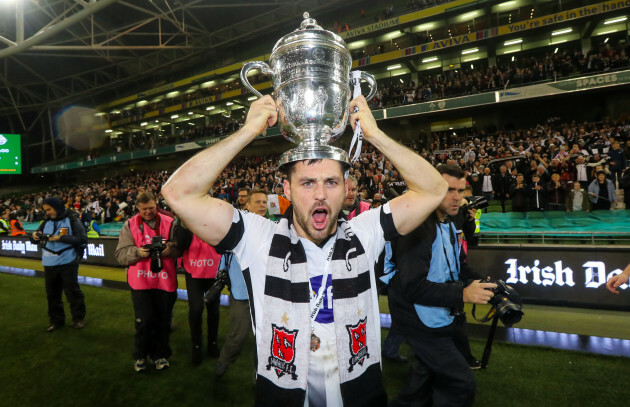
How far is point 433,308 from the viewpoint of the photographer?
2.36 meters

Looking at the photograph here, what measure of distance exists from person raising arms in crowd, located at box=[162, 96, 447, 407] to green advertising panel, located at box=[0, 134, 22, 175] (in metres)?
30.7

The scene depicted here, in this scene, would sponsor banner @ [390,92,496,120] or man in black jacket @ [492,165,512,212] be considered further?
sponsor banner @ [390,92,496,120]

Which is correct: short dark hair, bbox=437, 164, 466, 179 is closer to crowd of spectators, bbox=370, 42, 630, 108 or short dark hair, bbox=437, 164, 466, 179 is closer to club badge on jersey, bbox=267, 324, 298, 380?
club badge on jersey, bbox=267, 324, 298, 380

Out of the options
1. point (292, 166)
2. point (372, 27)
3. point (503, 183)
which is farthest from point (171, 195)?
point (372, 27)

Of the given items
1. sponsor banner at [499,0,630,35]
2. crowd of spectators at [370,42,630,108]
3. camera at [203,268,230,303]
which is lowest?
camera at [203,268,230,303]

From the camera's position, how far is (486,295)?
7.04ft

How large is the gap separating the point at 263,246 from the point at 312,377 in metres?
0.62

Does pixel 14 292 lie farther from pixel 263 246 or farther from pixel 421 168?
pixel 421 168

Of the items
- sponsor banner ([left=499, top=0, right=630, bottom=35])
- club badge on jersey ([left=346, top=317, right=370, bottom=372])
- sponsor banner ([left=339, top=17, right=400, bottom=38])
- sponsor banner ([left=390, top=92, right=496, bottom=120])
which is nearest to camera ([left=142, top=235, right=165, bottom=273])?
club badge on jersey ([left=346, top=317, right=370, bottom=372])

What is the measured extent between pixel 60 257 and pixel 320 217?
17.5 ft

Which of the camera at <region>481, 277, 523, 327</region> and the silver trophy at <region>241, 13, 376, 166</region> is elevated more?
the silver trophy at <region>241, 13, 376, 166</region>

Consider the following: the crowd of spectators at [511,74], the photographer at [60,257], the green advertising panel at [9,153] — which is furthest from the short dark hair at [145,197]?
the green advertising panel at [9,153]

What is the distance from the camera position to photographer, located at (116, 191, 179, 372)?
3857 millimetres

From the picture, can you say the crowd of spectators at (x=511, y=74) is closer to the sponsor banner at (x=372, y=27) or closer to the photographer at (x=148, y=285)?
the sponsor banner at (x=372, y=27)
